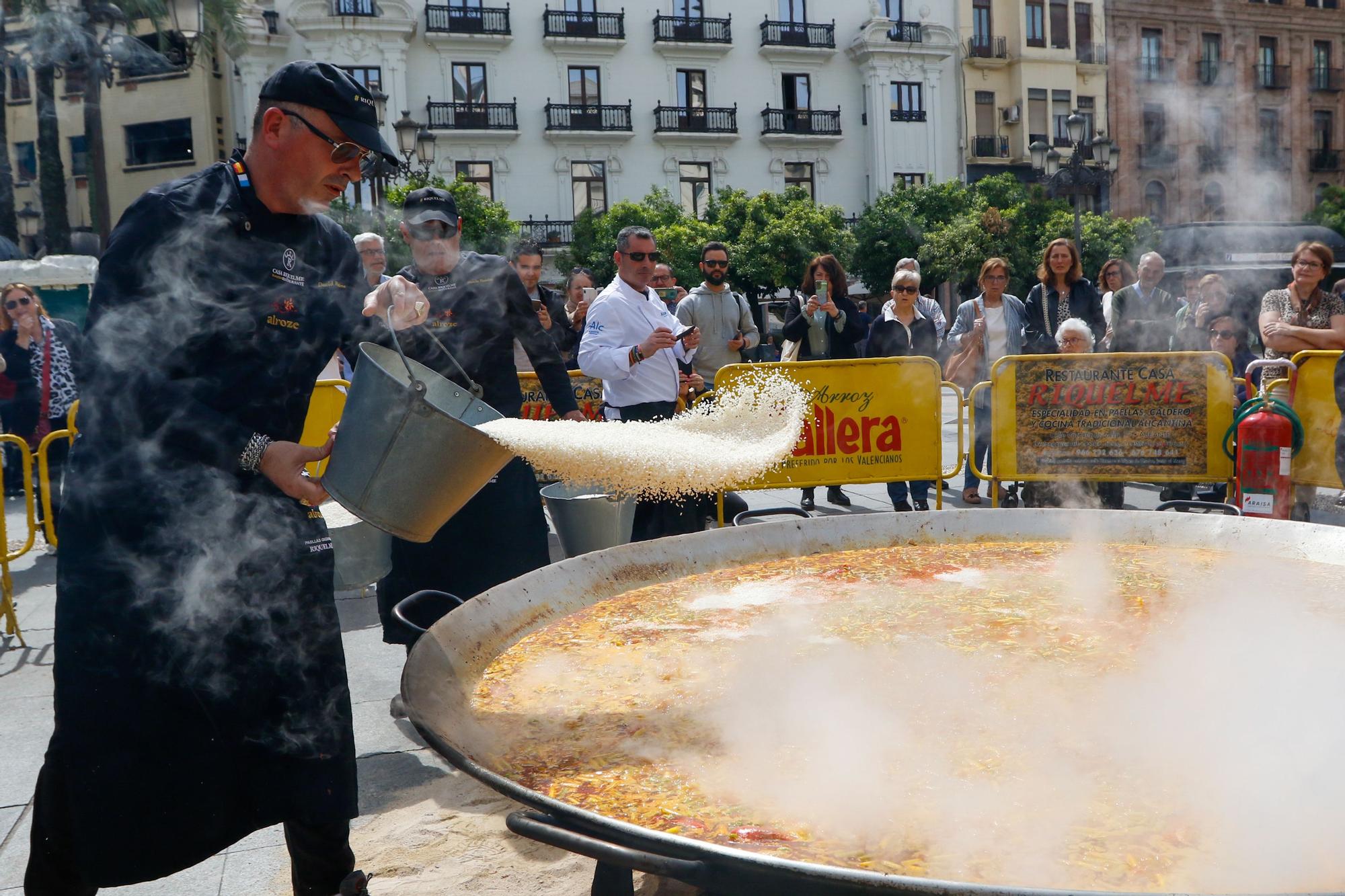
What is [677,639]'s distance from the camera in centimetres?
250

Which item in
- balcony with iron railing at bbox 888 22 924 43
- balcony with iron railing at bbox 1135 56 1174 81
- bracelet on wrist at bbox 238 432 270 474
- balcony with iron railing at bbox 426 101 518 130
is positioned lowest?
→ bracelet on wrist at bbox 238 432 270 474

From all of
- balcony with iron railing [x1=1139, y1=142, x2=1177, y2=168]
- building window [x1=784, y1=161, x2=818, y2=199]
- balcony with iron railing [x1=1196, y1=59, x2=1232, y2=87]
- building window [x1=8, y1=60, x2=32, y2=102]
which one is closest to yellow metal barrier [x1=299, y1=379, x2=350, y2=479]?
balcony with iron railing [x1=1196, y1=59, x2=1232, y2=87]

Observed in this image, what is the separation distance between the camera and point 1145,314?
8.52 metres

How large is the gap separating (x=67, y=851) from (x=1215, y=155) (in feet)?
62.9

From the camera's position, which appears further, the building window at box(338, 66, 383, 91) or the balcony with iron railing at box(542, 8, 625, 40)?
the balcony with iron railing at box(542, 8, 625, 40)

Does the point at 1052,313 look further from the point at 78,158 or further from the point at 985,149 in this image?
the point at 78,158

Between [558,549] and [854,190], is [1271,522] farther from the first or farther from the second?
[854,190]

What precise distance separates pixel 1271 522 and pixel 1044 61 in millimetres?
38297

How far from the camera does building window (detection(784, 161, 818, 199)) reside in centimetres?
3669

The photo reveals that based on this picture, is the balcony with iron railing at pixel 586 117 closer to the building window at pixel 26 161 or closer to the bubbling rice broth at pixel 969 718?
the building window at pixel 26 161

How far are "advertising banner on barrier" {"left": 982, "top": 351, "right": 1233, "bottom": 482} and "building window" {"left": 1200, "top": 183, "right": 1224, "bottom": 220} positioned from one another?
12687 millimetres

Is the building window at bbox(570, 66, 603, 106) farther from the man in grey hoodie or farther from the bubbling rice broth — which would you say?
the bubbling rice broth

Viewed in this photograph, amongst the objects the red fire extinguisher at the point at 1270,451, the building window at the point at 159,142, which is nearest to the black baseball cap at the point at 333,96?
the red fire extinguisher at the point at 1270,451

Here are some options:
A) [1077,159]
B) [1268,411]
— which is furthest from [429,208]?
[1077,159]
